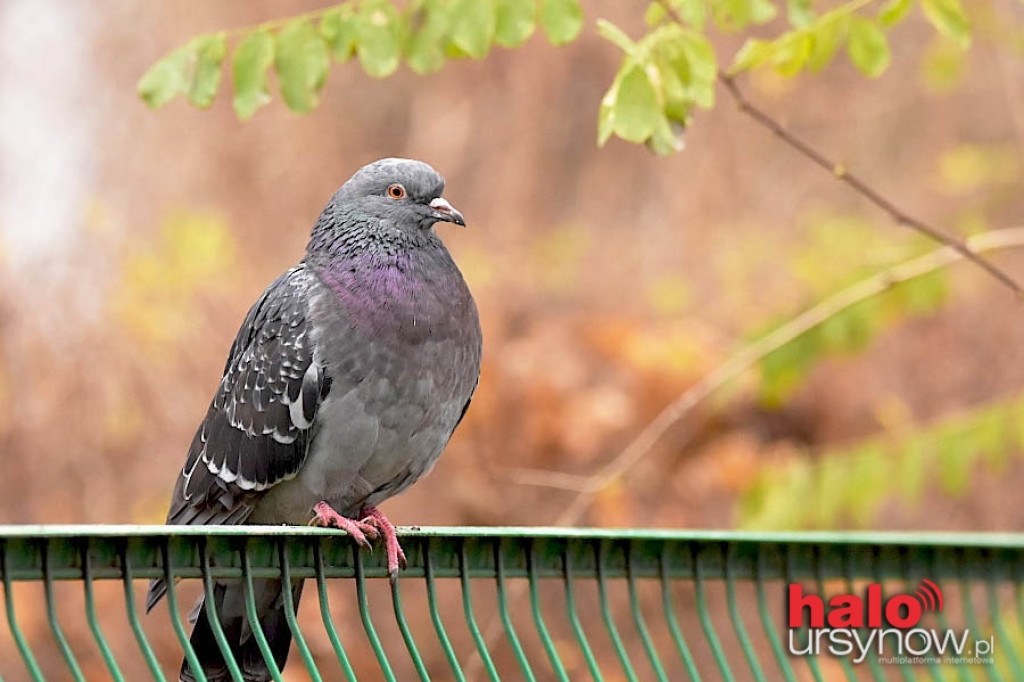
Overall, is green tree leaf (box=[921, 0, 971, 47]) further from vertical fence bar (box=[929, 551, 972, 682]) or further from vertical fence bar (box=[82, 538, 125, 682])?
vertical fence bar (box=[82, 538, 125, 682])

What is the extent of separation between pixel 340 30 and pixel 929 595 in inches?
109

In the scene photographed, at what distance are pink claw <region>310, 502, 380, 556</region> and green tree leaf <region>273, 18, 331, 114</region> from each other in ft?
4.65

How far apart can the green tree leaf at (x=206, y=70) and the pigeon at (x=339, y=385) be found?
0.61 metres

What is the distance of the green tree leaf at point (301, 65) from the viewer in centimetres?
448

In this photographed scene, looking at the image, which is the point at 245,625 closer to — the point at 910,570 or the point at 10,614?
the point at 10,614

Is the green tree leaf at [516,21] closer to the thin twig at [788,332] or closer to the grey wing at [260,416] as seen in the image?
the grey wing at [260,416]

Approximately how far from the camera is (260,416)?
4.39 metres

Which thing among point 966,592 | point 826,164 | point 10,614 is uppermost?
point 826,164

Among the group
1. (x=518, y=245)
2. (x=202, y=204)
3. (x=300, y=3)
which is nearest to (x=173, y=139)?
(x=202, y=204)

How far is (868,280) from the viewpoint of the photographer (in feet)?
20.3

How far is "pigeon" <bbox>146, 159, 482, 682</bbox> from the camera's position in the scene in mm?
4215

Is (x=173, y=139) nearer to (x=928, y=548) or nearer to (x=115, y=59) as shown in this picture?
(x=115, y=59)

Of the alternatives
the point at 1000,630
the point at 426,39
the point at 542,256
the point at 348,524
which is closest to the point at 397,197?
the point at 426,39

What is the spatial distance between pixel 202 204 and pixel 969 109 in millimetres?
6485
